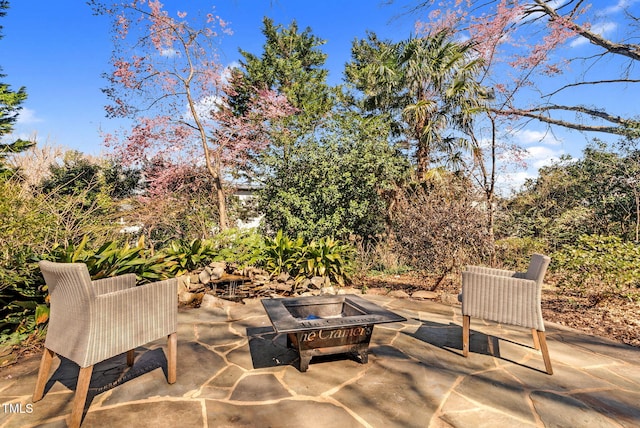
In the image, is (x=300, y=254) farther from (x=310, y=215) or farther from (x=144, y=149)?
(x=144, y=149)

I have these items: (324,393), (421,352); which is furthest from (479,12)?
(324,393)

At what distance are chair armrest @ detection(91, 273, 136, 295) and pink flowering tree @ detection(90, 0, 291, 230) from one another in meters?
5.61

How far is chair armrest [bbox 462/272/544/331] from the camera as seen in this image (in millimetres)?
2783

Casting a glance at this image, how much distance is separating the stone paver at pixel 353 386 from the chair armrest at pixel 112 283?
727 mm

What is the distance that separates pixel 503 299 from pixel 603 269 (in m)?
2.87

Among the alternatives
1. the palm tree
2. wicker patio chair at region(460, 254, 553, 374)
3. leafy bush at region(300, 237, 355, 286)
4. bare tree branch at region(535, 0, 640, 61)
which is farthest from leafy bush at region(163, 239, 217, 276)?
bare tree branch at region(535, 0, 640, 61)

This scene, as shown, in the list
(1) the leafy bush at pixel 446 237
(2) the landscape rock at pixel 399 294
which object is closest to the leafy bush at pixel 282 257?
(2) the landscape rock at pixel 399 294

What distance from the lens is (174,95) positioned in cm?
826

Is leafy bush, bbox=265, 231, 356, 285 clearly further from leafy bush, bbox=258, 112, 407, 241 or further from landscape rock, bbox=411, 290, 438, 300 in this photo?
leafy bush, bbox=258, 112, 407, 241

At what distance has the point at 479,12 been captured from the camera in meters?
8.49

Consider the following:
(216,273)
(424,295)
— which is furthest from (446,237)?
(216,273)

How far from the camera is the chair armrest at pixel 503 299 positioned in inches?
110

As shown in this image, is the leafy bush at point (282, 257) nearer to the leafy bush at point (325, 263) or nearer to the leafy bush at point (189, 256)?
the leafy bush at point (325, 263)

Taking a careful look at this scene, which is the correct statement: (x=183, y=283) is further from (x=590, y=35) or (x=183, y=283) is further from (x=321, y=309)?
(x=590, y=35)
